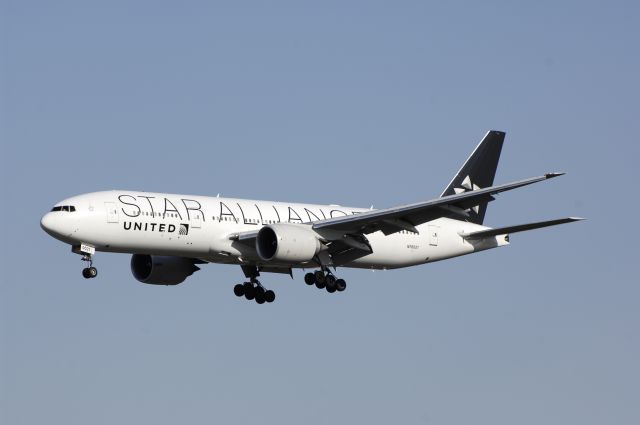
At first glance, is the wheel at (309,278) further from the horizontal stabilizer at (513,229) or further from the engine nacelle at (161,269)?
the horizontal stabilizer at (513,229)

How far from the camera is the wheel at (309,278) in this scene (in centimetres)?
5850

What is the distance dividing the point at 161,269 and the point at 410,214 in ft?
39.3

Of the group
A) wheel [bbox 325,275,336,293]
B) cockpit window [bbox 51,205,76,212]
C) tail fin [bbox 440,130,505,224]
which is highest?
tail fin [bbox 440,130,505,224]

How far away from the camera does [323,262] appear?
57.4 metres

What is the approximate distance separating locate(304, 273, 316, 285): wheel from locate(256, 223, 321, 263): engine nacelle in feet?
8.98

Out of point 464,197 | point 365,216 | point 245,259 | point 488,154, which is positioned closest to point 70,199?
point 245,259

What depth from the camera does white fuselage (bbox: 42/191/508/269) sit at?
53.8 meters

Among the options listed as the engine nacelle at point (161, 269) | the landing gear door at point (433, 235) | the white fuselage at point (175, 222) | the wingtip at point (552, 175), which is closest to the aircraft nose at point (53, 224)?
the white fuselage at point (175, 222)

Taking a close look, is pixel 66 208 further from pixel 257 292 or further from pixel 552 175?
pixel 552 175

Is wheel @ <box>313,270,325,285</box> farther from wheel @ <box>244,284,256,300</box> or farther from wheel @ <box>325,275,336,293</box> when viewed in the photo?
wheel @ <box>244,284,256,300</box>

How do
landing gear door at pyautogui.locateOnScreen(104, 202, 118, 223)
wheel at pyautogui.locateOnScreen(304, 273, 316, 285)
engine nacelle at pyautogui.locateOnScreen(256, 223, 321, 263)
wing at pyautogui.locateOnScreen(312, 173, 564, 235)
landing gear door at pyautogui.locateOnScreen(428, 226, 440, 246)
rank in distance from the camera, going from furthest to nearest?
1. landing gear door at pyautogui.locateOnScreen(428, 226, 440, 246)
2. wheel at pyautogui.locateOnScreen(304, 273, 316, 285)
3. engine nacelle at pyautogui.locateOnScreen(256, 223, 321, 263)
4. landing gear door at pyautogui.locateOnScreen(104, 202, 118, 223)
5. wing at pyautogui.locateOnScreen(312, 173, 564, 235)

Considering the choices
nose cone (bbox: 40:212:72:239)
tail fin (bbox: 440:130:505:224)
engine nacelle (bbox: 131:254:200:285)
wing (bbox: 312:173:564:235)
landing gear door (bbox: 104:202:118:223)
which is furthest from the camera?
tail fin (bbox: 440:130:505:224)

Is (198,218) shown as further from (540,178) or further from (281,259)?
(540,178)

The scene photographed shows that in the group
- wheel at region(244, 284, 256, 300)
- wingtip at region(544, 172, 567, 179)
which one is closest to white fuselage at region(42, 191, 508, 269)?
wheel at region(244, 284, 256, 300)
